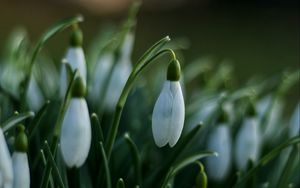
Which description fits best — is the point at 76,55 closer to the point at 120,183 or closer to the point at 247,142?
the point at 120,183

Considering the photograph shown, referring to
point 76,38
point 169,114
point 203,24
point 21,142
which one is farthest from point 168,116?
point 203,24

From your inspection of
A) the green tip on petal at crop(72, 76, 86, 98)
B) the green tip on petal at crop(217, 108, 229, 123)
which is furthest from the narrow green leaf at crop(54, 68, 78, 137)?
the green tip on petal at crop(217, 108, 229, 123)

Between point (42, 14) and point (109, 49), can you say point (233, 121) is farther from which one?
point (42, 14)

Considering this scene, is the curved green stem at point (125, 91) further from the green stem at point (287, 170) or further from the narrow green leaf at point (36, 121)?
the green stem at point (287, 170)

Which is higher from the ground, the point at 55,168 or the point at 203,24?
the point at 203,24

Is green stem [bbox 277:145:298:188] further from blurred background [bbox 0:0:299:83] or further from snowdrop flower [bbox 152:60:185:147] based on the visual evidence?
blurred background [bbox 0:0:299:83]

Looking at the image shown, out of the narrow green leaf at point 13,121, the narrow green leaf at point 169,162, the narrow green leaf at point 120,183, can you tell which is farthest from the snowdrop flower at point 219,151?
the narrow green leaf at point 13,121
